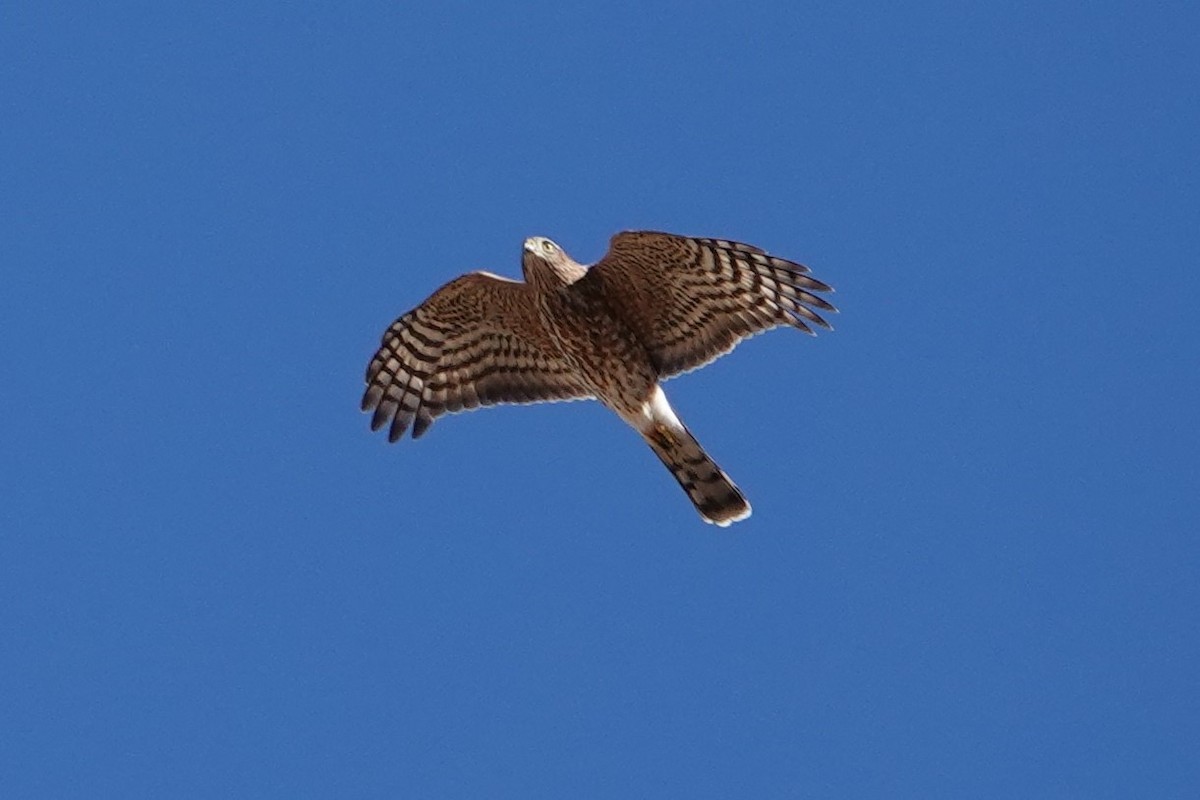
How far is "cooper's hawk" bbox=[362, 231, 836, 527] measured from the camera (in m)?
14.7

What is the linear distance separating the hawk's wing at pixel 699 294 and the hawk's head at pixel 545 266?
15cm

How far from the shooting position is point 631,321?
14953mm

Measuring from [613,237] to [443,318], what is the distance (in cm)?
165

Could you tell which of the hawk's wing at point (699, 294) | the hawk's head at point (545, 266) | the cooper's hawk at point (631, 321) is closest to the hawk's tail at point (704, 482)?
the cooper's hawk at point (631, 321)

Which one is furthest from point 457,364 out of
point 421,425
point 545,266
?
point 545,266

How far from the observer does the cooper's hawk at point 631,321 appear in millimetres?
14719

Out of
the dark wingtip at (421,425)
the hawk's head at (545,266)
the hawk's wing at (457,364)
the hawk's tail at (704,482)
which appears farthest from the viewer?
the dark wingtip at (421,425)

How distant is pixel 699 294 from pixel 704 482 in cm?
A: 125

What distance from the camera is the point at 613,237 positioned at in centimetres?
1445

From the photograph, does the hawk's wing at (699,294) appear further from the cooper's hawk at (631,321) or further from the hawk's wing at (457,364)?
the hawk's wing at (457,364)

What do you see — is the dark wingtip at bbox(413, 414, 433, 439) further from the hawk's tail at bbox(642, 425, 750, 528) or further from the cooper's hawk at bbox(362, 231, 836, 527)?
the hawk's tail at bbox(642, 425, 750, 528)

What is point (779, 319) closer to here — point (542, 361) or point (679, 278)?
point (679, 278)

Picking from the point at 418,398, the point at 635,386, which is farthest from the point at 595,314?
the point at 418,398

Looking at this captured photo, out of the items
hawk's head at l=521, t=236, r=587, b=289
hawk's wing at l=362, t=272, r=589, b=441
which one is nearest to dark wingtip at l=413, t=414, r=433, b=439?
hawk's wing at l=362, t=272, r=589, b=441
